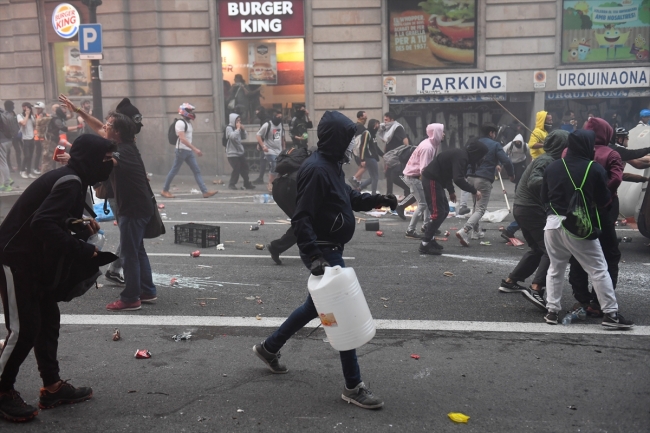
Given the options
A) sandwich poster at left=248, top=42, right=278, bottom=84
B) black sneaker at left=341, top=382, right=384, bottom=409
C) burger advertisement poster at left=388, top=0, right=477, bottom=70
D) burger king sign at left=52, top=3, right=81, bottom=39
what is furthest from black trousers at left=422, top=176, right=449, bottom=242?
burger king sign at left=52, top=3, right=81, bottom=39

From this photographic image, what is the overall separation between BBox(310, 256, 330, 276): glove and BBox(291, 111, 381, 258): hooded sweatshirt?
0.12 m

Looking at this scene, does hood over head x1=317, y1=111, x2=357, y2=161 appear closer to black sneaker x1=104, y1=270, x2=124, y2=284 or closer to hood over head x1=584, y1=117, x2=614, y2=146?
hood over head x1=584, y1=117, x2=614, y2=146

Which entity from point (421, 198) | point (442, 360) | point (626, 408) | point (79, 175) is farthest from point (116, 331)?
point (421, 198)

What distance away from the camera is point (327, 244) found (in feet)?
15.9

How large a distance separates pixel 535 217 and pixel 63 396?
16.1 feet

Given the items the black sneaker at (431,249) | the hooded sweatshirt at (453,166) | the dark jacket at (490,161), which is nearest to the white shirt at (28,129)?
the hooded sweatshirt at (453,166)

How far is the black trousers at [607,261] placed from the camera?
6516 mm

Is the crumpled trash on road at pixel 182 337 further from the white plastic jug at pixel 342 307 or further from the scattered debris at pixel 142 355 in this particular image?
the white plastic jug at pixel 342 307

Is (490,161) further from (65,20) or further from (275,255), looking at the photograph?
(65,20)

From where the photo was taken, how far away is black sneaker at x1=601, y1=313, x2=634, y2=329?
249 inches

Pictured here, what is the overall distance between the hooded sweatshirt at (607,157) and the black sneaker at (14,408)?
5.25 meters

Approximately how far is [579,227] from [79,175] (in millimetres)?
4024

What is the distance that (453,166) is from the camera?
389 inches

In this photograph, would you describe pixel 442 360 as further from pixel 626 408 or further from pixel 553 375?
pixel 626 408
